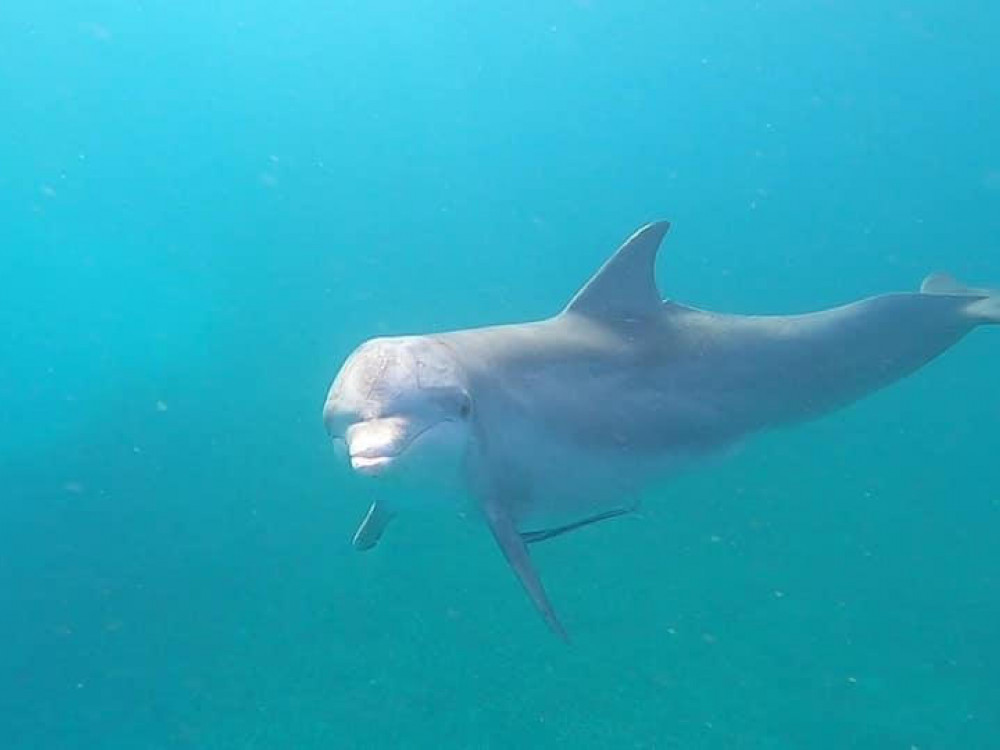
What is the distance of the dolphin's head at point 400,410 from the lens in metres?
5.13

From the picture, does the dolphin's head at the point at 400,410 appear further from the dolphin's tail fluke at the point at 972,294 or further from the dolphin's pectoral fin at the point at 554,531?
Answer: the dolphin's tail fluke at the point at 972,294

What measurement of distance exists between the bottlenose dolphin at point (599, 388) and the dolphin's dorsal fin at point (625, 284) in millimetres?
10

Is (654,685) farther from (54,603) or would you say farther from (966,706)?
(54,603)

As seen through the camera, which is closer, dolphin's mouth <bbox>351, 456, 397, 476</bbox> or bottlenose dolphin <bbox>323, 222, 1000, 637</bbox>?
dolphin's mouth <bbox>351, 456, 397, 476</bbox>

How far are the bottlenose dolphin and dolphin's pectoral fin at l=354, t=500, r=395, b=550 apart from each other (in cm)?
1

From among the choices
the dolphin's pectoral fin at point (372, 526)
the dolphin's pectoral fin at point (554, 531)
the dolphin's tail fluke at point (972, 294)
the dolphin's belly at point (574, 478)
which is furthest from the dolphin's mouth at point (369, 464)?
the dolphin's tail fluke at point (972, 294)

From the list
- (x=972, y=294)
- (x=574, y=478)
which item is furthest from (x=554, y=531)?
(x=972, y=294)

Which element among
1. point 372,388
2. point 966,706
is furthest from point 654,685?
point 372,388

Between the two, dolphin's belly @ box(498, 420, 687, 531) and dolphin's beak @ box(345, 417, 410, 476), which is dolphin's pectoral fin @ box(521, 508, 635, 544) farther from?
dolphin's beak @ box(345, 417, 410, 476)

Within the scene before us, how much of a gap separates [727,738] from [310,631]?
464cm

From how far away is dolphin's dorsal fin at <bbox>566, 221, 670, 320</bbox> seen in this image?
7.03 m

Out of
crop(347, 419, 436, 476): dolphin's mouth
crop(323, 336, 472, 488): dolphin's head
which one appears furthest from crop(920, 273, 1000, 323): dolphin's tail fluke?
crop(347, 419, 436, 476): dolphin's mouth

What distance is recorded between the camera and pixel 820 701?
380 inches

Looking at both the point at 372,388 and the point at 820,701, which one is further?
the point at 820,701
